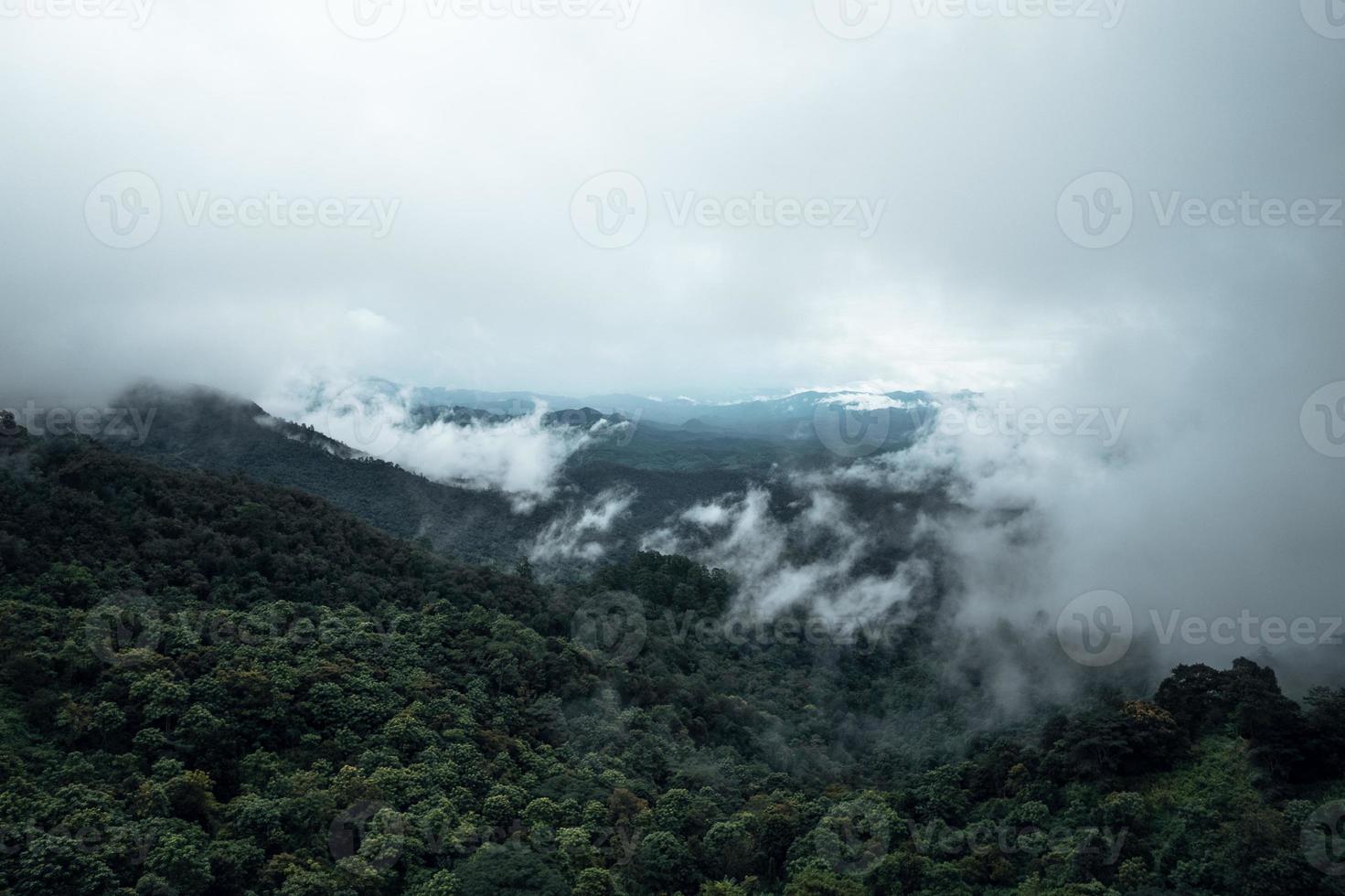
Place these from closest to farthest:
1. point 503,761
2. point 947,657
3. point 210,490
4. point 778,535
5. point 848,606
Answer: point 503,761 → point 210,490 → point 947,657 → point 848,606 → point 778,535

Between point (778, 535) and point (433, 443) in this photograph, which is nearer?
point (778, 535)

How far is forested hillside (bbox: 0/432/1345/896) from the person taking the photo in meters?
19.7

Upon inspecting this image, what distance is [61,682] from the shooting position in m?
23.5

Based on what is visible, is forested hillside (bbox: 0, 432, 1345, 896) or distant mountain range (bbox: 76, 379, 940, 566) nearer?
forested hillside (bbox: 0, 432, 1345, 896)

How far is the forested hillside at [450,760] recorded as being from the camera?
1966cm

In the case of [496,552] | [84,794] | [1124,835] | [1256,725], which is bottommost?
[496,552]

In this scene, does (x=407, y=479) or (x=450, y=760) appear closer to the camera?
(x=450, y=760)

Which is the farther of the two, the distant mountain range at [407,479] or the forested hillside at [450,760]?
the distant mountain range at [407,479]

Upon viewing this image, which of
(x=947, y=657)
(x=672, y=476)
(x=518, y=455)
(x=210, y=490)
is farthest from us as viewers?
(x=518, y=455)

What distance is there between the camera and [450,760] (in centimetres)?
2586

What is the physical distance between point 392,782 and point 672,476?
10363cm

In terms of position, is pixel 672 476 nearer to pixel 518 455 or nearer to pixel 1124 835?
pixel 518 455

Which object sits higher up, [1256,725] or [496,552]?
[1256,725]

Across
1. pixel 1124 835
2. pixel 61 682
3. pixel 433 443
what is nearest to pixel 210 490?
pixel 61 682
